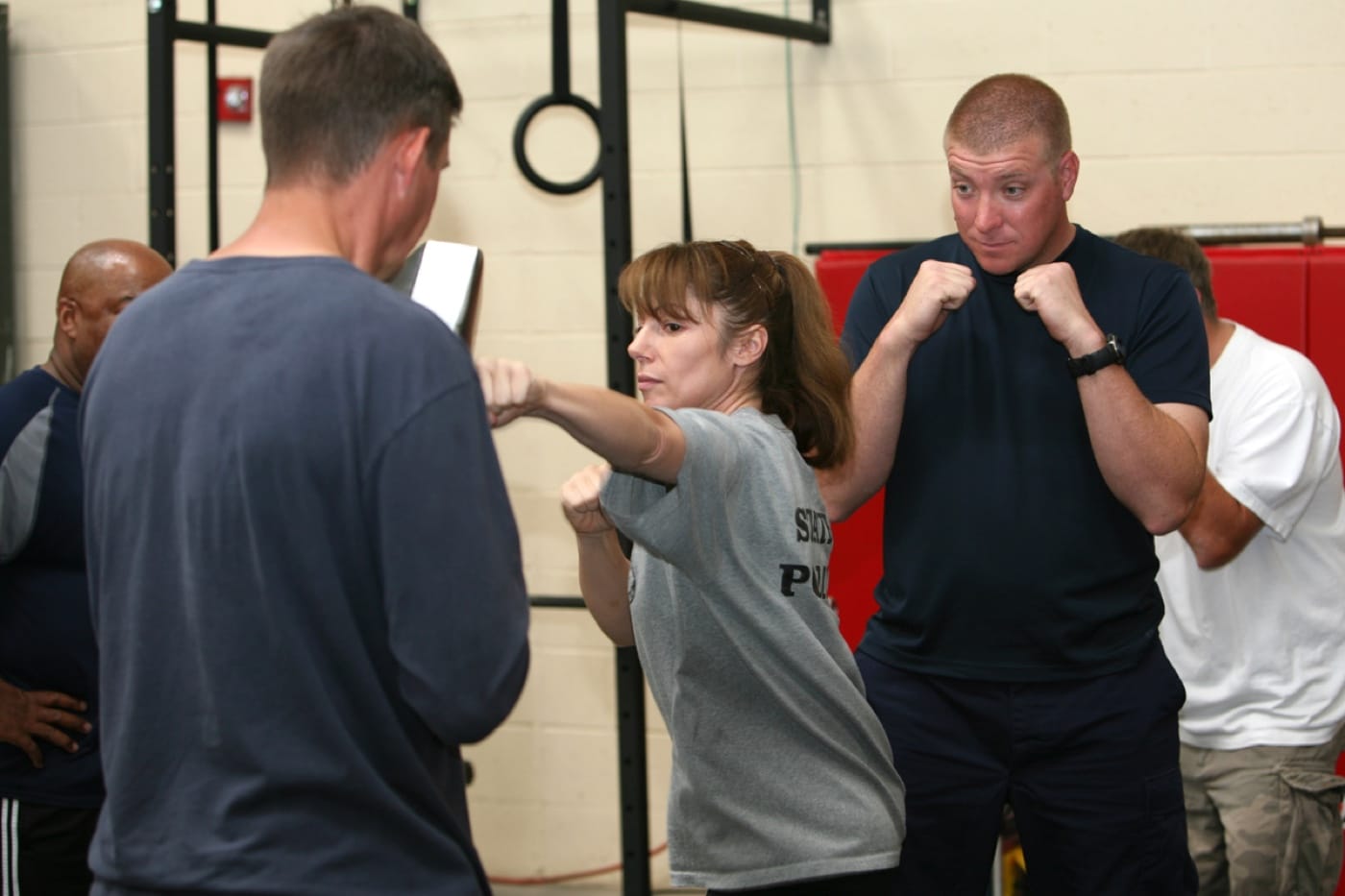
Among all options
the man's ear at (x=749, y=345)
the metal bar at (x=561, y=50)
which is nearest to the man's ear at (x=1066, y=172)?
the man's ear at (x=749, y=345)

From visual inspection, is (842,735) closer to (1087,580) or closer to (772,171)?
(1087,580)

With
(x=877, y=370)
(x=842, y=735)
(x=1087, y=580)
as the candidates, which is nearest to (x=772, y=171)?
(x=877, y=370)

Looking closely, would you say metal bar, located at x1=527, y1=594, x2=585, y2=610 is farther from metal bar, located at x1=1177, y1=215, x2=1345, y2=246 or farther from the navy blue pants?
metal bar, located at x1=1177, y1=215, x2=1345, y2=246

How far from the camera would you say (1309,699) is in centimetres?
249

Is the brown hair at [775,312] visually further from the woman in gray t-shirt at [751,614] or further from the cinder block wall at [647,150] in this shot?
the cinder block wall at [647,150]

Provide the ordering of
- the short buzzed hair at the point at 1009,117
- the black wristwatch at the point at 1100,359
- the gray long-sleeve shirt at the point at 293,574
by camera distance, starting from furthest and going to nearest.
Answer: the short buzzed hair at the point at 1009,117 → the black wristwatch at the point at 1100,359 → the gray long-sleeve shirt at the point at 293,574

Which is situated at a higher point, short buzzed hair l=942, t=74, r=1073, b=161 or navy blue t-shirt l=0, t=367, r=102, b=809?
short buzzed hair l=942, t=74, r=1073, b=161

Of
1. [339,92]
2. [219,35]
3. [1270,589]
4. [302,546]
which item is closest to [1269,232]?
[1270,589]

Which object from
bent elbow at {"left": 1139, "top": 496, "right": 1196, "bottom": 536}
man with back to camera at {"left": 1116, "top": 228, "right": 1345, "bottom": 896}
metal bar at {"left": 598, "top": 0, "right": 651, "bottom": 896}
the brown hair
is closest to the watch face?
bent elbow at {"left": 1139, "top": 496, "right": 1196, "bottom": 536}

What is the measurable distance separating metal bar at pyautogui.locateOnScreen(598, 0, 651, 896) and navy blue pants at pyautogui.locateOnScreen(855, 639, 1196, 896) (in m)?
0.59

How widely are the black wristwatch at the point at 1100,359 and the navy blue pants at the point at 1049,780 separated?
1.34ft

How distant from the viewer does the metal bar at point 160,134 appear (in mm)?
2756

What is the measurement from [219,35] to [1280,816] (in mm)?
2441

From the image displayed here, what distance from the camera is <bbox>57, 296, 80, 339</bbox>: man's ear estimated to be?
7.10 feet
